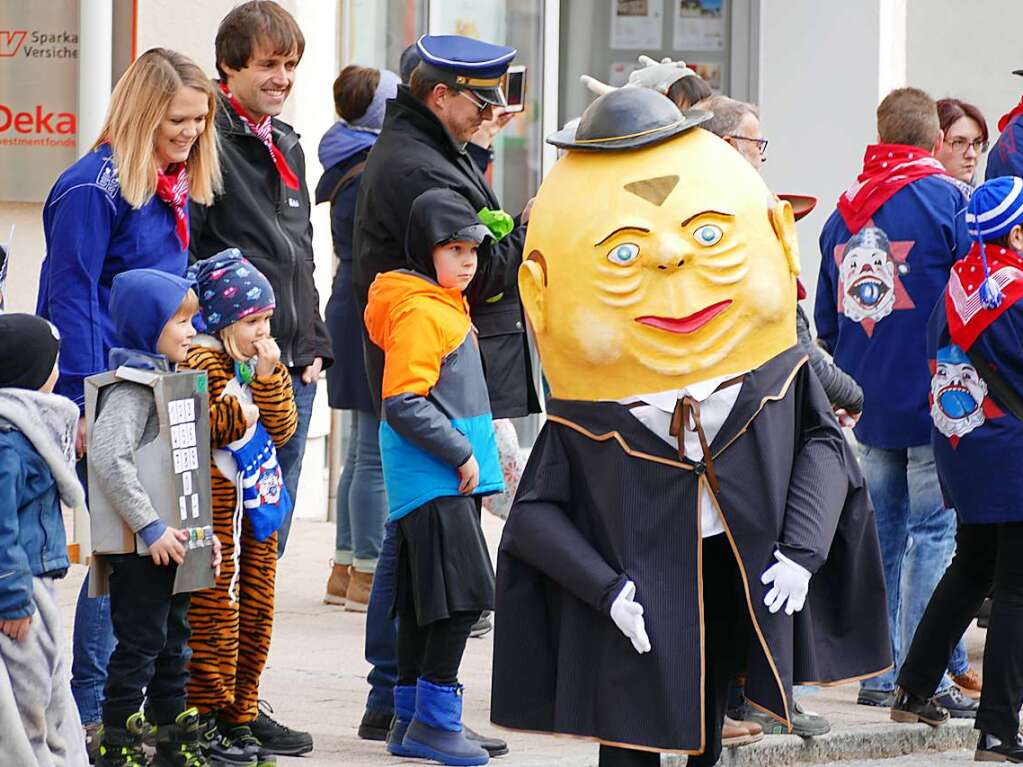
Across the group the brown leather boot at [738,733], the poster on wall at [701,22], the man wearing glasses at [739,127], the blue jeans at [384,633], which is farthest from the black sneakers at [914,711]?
the poster on wall at [701,22]

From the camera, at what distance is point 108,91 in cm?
900

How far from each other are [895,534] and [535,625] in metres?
2.99

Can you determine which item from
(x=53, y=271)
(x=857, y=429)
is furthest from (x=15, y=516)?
(x=857, y=429)

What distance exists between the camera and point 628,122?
4.51 meters

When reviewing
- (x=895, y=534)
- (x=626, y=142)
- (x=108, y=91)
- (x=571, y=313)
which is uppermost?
(x=108, y=91)

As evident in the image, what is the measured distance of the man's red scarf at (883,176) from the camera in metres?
7.08

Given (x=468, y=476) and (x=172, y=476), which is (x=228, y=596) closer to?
(x=172, y=476)

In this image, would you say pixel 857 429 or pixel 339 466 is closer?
pixel 857 429

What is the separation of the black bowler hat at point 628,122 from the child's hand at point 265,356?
132 cm

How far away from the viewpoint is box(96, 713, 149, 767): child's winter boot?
5.25 meters

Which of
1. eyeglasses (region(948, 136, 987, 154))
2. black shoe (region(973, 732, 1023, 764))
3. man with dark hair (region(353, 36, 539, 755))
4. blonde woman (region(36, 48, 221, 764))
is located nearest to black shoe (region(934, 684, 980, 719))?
black shoe (region(973, 732, 1023, 764))

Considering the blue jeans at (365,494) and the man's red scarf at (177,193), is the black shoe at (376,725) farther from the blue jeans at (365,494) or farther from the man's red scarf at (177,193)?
the blue jeans at (365,494)

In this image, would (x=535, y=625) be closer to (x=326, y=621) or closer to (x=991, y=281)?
(x=991, y=281)

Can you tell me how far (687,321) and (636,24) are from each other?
9585 mm
